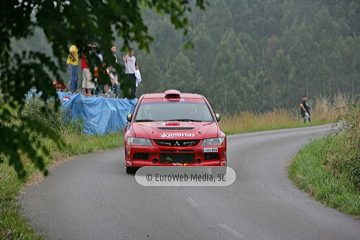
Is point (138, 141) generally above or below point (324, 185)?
above

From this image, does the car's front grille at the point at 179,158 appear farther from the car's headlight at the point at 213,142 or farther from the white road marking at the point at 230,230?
the white road marking at the point at 230,230

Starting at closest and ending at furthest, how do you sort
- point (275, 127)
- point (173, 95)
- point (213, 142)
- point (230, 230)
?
point (230, 230) < point (213, 142) < point (173, 95) < point (275, 127)

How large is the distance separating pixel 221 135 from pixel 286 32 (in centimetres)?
10945

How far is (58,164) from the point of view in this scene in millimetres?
14219

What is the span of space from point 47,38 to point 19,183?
291 inches

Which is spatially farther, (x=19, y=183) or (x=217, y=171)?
(x=217, y=171)

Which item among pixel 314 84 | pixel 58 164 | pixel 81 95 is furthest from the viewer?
pixel 314 84

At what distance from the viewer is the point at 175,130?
11.7 metres

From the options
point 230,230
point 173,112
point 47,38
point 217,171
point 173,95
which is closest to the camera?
point 47,38

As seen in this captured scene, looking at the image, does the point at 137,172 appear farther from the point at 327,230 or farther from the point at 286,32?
the point at 286,32

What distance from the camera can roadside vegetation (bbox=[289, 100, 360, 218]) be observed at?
9.61 metres

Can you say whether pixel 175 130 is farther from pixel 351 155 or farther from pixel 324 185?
pixel 351 155

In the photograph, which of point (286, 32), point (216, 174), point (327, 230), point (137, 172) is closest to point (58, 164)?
point (137, 172)

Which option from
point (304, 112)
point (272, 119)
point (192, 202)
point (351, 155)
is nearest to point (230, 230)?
point (192, 202)
